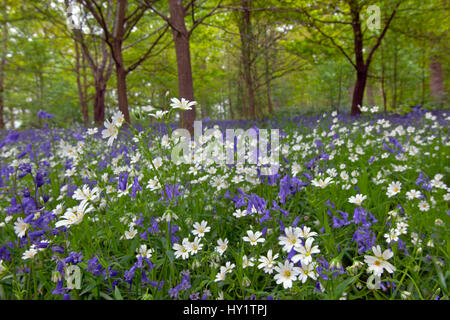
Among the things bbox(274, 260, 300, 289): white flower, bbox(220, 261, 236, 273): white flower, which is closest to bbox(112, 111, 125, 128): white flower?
bbox(220, 261, 236, 273): white flower

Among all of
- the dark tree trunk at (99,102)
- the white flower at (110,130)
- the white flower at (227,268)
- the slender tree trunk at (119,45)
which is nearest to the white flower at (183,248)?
the white flower at (227,268)

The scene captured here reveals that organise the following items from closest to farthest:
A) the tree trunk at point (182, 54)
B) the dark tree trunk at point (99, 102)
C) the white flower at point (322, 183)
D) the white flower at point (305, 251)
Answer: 1. the white flower at point (305, 251)
2. the white flower at point (322, 183)
3. the tree trunk at point (182, 54)
4. the dark tree trunk at point (99, 102)

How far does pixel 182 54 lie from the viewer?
555 cm

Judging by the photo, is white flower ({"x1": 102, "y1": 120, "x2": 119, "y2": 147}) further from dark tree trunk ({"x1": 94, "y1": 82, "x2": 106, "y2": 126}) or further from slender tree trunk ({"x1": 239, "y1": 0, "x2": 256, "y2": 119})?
dark tree trunk ({"x1": 94, "y1": 82, "x2": 106, "y2": 126})

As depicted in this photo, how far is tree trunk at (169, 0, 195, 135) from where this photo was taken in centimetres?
536

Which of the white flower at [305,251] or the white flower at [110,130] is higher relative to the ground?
the white flower at [110,130]

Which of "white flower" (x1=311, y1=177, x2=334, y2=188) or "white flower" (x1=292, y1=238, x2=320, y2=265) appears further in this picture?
"white flower" (x1=311, y1=177, x2=334, y2=188)

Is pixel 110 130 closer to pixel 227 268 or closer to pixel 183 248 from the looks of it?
pixel 183 248

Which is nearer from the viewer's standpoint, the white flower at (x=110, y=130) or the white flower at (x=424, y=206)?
the white flower at (x=110, y=130)

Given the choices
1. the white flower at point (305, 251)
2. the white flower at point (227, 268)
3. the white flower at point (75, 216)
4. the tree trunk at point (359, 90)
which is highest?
the tree trunk at point (359, 90)

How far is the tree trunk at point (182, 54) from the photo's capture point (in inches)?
211

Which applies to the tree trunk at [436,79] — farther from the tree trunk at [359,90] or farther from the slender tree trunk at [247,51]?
the slender tree trunk at [247,51]

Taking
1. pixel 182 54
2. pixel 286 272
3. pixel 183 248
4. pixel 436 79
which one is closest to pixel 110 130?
pixel 183 248
